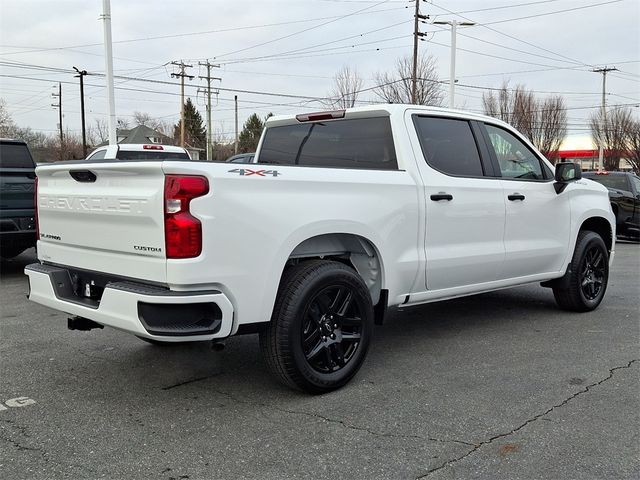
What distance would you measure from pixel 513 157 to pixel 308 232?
9.00 feet

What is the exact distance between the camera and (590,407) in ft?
12.4

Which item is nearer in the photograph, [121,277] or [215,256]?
[215,256]

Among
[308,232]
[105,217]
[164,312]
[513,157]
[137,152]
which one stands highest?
[137,152]

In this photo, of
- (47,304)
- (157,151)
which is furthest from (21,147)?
(47,304)

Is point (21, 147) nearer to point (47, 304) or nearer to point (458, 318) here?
point (47, 304)

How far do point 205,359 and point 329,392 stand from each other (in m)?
1.25

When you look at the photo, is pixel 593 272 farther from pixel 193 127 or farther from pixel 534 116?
pixel 193 127

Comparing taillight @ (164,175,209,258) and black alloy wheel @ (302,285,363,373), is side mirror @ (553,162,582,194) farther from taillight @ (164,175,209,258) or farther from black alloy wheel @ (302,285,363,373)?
taillight @ (164,175,209,258)

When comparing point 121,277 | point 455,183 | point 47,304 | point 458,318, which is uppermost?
point 455,183

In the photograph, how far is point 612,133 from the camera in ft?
170

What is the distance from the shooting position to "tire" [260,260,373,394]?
3.69m

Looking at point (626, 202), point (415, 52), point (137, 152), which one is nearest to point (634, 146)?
point (415, 52)

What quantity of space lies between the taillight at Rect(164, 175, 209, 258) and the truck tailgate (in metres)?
0.04

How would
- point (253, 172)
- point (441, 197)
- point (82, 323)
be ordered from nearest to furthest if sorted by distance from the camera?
point (253, 172) → point (82, 323) → point (441, 197)
